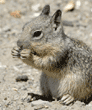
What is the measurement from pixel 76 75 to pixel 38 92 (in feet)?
3.50

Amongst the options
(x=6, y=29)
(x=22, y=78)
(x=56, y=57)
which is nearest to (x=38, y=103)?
(x=22, y=78)

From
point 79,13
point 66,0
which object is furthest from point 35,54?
point 66,0

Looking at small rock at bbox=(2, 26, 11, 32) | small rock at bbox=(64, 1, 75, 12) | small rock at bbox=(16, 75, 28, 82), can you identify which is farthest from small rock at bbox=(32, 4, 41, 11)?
small rock at bbox=(16, 75, 28, 82)

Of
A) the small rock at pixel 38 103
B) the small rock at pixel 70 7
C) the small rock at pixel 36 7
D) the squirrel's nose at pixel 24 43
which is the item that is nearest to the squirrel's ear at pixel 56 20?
the squirrel's nose at pixel 24 43

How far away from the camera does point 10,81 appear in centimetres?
436

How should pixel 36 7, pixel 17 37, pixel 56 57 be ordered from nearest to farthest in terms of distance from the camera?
pixel 56 57 → pixel 17 37 → pixel 36 7

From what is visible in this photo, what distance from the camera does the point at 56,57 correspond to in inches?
133

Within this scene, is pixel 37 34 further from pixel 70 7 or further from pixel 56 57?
pixel 70 7

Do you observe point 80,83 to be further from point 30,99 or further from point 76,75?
point 30,99

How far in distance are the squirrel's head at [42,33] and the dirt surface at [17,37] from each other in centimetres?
121

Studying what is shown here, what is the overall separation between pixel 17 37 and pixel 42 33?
10.1 feet

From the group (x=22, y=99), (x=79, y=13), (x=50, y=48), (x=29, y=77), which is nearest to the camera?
(x=50, y=48)

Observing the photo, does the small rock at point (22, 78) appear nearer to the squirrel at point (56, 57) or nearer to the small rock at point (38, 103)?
the squirrel at point (56, 57)

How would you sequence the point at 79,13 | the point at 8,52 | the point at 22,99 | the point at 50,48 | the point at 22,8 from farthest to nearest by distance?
1. the point at 22,8
2. the point at 79,13
3. the point at 8,52
4. the point at 22,99
5. the point at 50,48
